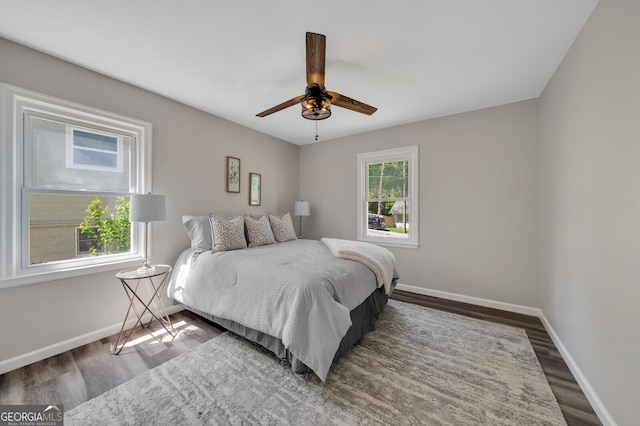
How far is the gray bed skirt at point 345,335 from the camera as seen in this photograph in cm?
186

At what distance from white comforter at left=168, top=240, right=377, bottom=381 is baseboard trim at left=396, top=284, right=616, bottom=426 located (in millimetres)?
1551

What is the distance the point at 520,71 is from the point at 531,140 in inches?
37.5

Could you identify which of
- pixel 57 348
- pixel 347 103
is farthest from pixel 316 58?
pixel 57 348

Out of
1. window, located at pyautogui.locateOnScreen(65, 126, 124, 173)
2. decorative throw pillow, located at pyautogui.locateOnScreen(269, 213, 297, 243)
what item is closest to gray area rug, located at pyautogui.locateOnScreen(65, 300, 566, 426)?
decorative throw pillow, located at pyautogui.locateOnScreen(269, 213, 297, 243)

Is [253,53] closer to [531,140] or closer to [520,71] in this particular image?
[520,71]

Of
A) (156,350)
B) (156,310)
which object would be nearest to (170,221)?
(156,310)

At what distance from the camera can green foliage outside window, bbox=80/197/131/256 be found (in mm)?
2375

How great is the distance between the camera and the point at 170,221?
288 centimetres

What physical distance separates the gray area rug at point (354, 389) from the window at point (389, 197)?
1.82 m

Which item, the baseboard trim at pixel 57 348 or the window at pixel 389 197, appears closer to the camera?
the baseboard trim at pixel 57 348

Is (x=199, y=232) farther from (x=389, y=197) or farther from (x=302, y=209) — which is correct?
(x=389, y=197)

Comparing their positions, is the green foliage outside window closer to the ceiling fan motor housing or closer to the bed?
the bed

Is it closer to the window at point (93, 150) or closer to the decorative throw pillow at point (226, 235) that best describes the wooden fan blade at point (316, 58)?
the decorative throw pillow at point (226, 235)

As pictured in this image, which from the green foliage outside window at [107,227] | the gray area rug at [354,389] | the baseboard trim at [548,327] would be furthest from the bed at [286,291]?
the baseboard trim at [548,327]
